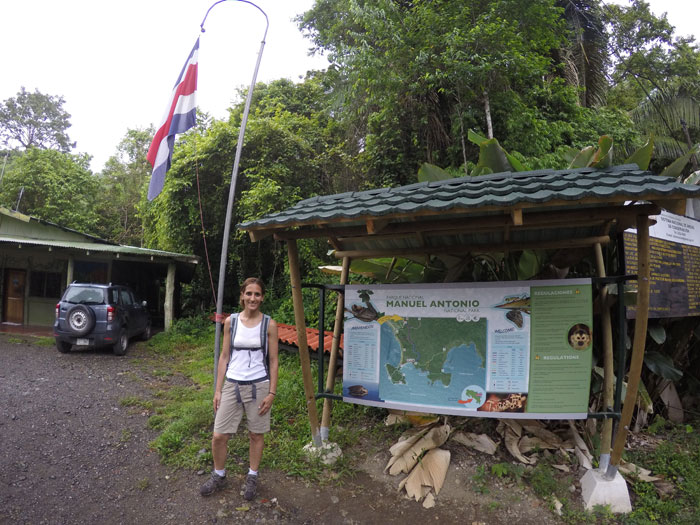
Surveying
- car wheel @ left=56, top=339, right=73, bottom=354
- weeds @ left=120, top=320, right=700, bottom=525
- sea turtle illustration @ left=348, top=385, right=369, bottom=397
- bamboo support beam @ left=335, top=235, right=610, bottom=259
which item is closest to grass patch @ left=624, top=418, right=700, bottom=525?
weeds @ left=120, top=320, right=700, bottom=525

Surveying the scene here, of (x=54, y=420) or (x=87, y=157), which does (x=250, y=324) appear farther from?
(x=87, y=157)

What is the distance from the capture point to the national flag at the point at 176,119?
5.00 metres

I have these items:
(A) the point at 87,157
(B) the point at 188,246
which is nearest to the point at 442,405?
(B) the point at 188,246

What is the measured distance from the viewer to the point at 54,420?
5.07m

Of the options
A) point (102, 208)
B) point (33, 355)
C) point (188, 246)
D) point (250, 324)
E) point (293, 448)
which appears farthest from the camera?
point (102, 208)

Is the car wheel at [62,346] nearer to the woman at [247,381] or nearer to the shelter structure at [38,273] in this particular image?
the shelter structure at [38,273]

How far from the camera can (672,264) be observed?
177 inches

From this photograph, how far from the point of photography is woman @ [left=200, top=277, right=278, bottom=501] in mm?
3398

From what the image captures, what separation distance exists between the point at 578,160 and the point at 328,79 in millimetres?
8532

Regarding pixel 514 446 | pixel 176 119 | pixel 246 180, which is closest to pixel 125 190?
pixel 246 180

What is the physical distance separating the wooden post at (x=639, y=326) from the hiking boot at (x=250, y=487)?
→ 9.34ft

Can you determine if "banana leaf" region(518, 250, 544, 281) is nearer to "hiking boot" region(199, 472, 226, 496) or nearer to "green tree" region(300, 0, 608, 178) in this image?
"hiking boot" region(199, 472, 226, 496)

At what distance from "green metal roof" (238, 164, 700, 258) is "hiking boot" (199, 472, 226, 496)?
6.70 feet

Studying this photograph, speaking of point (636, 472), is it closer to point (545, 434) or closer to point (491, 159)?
point (545, 434)
